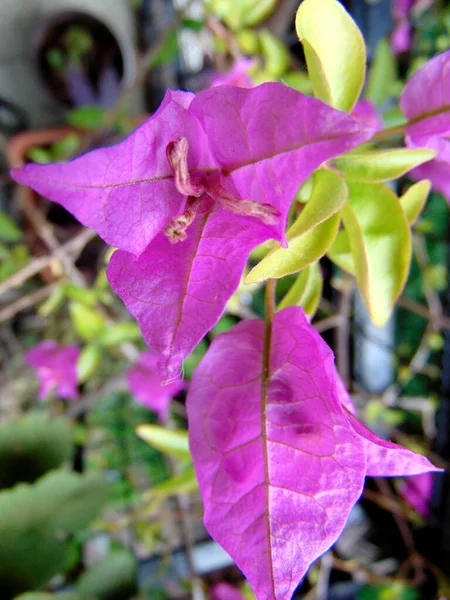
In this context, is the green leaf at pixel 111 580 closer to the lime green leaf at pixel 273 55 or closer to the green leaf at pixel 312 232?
the green leaf at pixel 312 232

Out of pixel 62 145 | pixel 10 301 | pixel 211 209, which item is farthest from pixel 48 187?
pixel 10 301

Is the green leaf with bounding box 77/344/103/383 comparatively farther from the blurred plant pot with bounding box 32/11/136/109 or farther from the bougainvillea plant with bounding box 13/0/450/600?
the blurred plant pot with bounding box 32/11/136/109

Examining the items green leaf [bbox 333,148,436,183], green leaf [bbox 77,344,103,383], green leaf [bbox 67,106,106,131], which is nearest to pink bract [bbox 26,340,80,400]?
green leaf [bbox 77,344,103,383]

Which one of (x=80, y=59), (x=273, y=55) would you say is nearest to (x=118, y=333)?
(x=273, y=55)

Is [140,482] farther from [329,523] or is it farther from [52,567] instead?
[329,523]

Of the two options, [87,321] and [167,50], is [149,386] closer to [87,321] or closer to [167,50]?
[87,321]

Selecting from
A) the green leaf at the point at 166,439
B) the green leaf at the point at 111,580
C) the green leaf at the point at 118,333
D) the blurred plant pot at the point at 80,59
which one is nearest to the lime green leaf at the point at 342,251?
the green leaf at the point at 166,439
